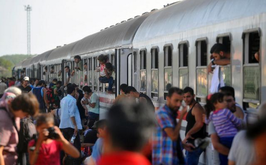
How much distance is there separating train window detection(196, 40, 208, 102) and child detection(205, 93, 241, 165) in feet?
9.25

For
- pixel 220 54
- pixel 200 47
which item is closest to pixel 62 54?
pixel 200 47

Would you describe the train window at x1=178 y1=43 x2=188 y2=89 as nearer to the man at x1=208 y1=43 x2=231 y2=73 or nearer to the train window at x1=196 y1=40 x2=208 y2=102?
the train window at x1=196 y1=40 x2=208 y2=102

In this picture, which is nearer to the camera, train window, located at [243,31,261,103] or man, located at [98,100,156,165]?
man, located at [98,100,156,165]

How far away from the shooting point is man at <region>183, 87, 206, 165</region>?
8875mm

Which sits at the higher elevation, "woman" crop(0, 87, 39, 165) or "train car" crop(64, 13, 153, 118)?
"train car" crop(64, 13, 153, 118)

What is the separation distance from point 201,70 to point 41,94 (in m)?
8.00

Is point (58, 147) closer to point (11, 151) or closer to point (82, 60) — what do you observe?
point (11, 151)

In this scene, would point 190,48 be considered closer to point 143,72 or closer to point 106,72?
point 143,72

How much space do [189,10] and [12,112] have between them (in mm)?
5742

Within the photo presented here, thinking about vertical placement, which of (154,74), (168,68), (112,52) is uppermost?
(112,52)

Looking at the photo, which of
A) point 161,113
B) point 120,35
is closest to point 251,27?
point 161,113

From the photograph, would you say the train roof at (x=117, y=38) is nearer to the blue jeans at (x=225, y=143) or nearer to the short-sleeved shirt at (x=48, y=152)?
the blue jeans at (x=225, y=143)

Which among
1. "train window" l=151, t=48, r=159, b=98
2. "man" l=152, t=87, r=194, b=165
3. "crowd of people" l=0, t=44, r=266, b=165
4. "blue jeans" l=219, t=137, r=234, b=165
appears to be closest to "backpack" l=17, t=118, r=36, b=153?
"crowd of people" l=0, t=44, r=266, b=165

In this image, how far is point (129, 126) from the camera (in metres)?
2.99
